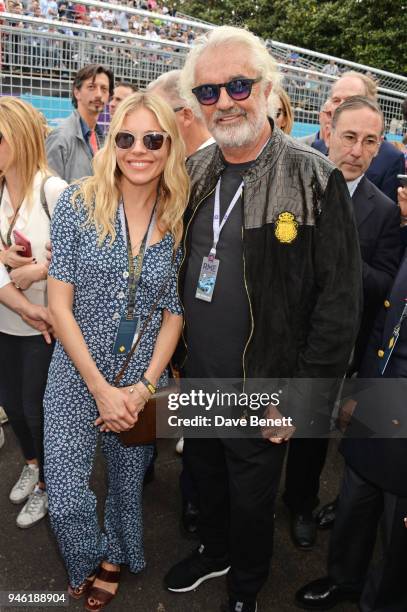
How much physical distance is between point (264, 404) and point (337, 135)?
1.45 m

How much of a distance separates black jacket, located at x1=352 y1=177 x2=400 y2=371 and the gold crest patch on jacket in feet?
1.94

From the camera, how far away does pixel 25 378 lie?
8.96ft

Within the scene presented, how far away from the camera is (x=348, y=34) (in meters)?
22.4

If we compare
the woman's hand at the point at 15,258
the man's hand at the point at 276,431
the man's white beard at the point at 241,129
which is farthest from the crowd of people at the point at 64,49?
A: the man's hand at the point at 276,431

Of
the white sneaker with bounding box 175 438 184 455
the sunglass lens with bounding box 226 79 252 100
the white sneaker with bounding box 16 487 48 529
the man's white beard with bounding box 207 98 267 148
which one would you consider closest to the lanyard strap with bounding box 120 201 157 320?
the man's white beard with bounding box 207 98 267 148

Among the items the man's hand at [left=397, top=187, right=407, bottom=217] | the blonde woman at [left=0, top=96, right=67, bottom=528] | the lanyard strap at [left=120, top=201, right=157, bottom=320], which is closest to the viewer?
the lanyard strap at [left=120, top=201, right=157, bottom=320]

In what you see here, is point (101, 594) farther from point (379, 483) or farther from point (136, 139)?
point (136, 139)

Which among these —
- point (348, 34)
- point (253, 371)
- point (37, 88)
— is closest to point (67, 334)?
point (253, 371)

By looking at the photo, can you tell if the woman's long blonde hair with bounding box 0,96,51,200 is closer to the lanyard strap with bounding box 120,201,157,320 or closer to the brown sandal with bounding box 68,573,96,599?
the lanyard strap with bounding box 120,201,157,320

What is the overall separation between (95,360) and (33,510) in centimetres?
135

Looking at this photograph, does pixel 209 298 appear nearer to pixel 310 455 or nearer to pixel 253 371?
pixel 253 371

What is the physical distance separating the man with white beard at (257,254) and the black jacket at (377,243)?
0.41 m

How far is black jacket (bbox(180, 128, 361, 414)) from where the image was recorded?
1940mm

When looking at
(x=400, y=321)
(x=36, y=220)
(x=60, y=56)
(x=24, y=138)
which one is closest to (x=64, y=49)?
(x=60, y=56)
